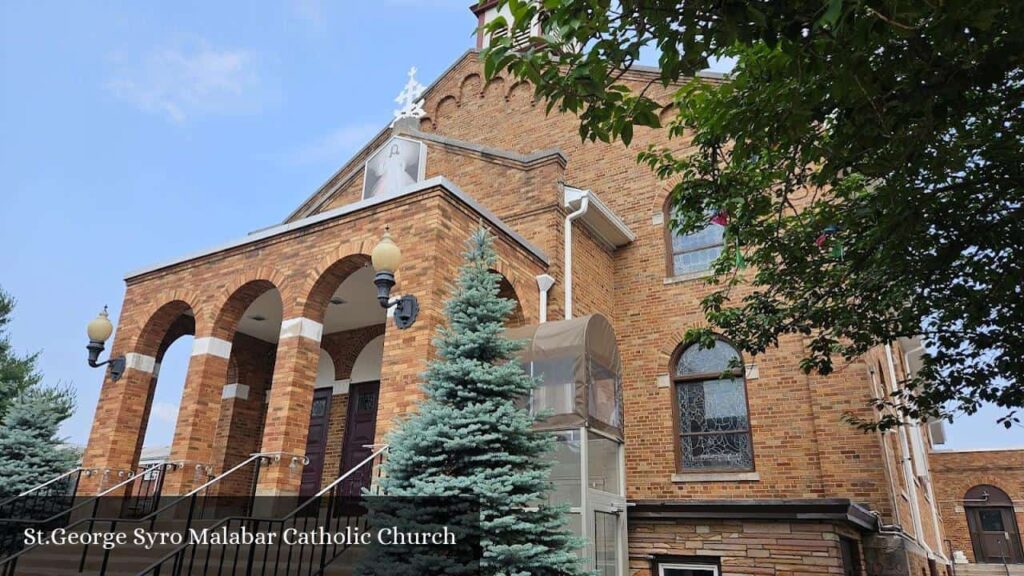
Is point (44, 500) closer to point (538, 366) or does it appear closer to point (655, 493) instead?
point (538, 366)

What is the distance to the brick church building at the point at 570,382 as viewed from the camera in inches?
335

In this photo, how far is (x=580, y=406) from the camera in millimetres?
7926

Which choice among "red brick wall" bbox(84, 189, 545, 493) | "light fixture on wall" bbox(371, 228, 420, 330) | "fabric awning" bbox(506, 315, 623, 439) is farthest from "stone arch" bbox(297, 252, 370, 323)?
"fabric awning" bbox(506, 315, 623, 439)

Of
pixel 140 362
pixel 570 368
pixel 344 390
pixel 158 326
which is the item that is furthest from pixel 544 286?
pixel 140 362

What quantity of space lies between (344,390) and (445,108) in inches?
315

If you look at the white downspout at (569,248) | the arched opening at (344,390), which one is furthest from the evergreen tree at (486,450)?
the arched opening at (344,390)

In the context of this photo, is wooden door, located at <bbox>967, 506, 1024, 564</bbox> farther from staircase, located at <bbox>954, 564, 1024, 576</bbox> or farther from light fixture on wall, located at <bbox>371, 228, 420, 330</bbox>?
light fixture on wall, located at <bbox>371, 228, 420, 330</bbox>

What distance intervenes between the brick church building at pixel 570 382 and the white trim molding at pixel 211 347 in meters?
0.02

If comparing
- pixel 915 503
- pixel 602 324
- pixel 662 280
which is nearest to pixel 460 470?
pixel 602 324

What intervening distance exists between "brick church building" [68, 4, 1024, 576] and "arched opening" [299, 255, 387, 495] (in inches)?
1.8

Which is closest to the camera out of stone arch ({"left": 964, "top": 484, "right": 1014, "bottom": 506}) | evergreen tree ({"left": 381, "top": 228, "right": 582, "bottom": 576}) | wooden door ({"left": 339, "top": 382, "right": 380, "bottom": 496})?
evergreen tree ({"left": 381, "top": 228, "right": 582, "bottom": 576})

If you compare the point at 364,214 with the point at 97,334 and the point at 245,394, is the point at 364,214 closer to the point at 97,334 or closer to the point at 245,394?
the point at 97,334

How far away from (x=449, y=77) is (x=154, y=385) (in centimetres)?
1045

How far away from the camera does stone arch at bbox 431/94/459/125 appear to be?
1683 centimetres
